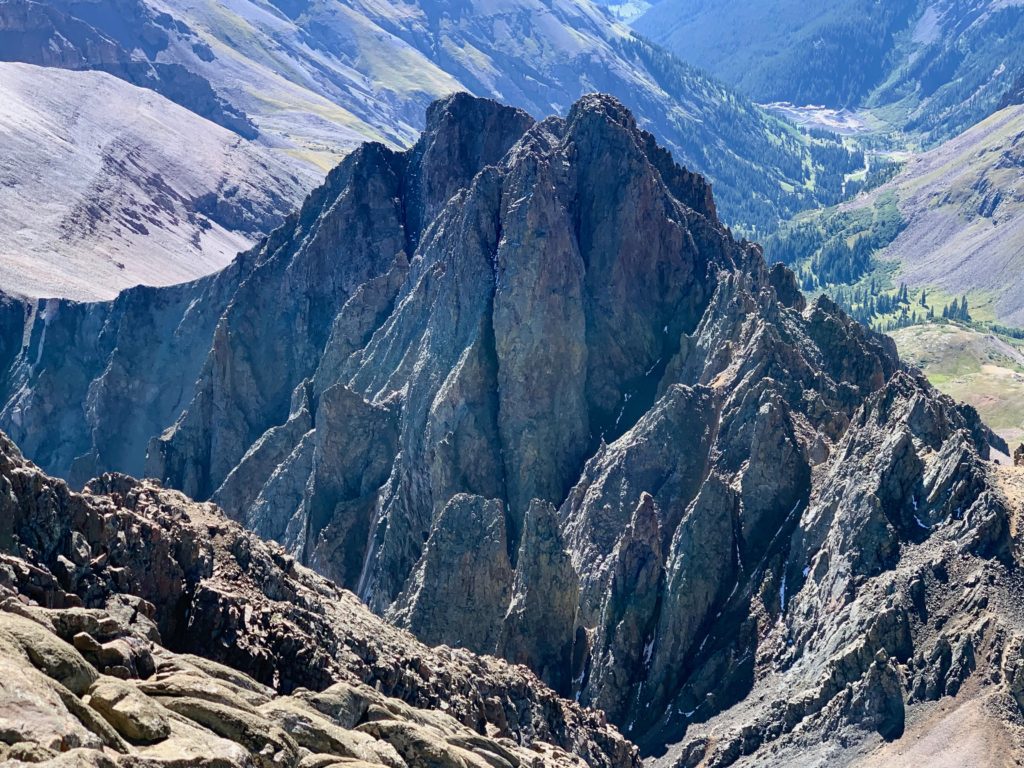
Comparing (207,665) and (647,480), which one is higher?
(647,480)

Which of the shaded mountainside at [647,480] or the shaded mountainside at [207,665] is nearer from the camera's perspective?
the shaded mountainside at [207,665]

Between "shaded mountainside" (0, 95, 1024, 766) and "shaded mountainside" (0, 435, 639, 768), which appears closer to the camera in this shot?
"shaded mountainside" (0, 435, 639, 768)

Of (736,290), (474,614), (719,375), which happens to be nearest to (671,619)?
(474,614)

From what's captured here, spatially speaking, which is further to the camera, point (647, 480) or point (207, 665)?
point (647, 480)
